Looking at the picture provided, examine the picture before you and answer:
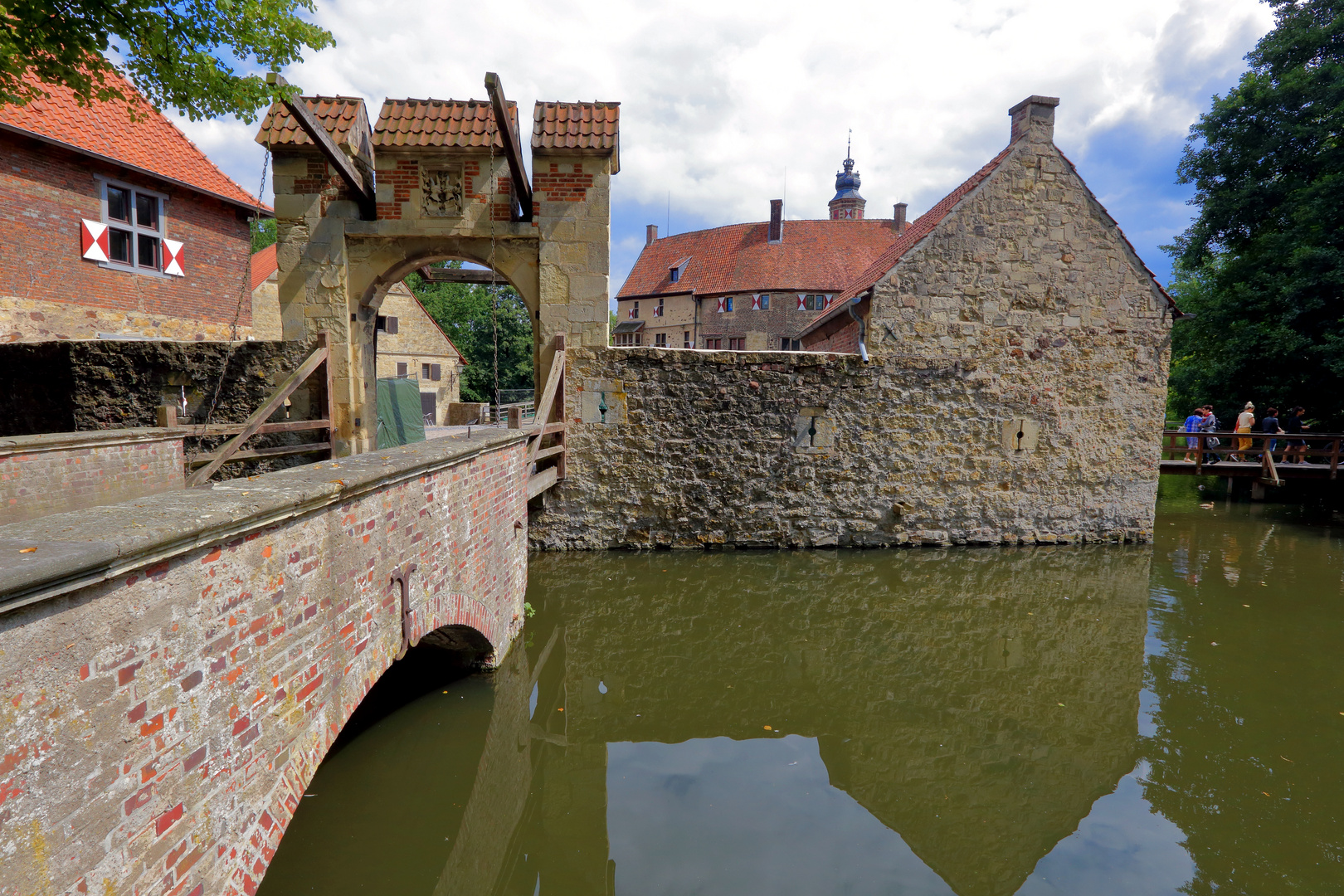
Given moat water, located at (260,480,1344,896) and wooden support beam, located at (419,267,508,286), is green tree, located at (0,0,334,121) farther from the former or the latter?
moat water, located at (260,480,1344,896)

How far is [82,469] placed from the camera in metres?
5.80

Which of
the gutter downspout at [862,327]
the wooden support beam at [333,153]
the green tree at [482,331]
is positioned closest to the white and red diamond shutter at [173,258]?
the wooden support beam at [333,153]

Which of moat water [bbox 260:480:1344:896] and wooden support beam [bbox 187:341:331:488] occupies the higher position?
wooden support beam [bbox 187:341:331:488]

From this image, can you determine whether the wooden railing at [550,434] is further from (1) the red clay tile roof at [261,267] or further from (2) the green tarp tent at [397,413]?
(1) the red clay tile roof at [261,267]

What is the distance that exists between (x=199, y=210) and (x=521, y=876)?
1513 centimetres

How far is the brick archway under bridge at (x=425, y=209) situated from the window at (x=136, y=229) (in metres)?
5.59

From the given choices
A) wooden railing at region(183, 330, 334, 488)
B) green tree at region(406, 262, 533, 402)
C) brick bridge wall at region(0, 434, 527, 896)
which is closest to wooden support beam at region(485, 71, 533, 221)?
wooden railing at region(183, 330, 334, 488)

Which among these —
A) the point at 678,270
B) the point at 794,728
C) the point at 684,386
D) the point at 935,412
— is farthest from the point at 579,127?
the point at 678,270

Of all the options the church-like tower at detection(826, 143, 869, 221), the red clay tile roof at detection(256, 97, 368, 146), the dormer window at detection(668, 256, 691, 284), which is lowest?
the red clay tile roof at detection(256, 97, 368, 146)

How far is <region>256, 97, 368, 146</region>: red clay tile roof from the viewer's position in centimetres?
842

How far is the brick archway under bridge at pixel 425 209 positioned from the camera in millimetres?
8617

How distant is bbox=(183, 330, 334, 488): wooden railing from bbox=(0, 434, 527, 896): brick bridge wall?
449cm

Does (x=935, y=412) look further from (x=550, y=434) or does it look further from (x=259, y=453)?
(x=259, y=453)

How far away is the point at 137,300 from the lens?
480 inches
